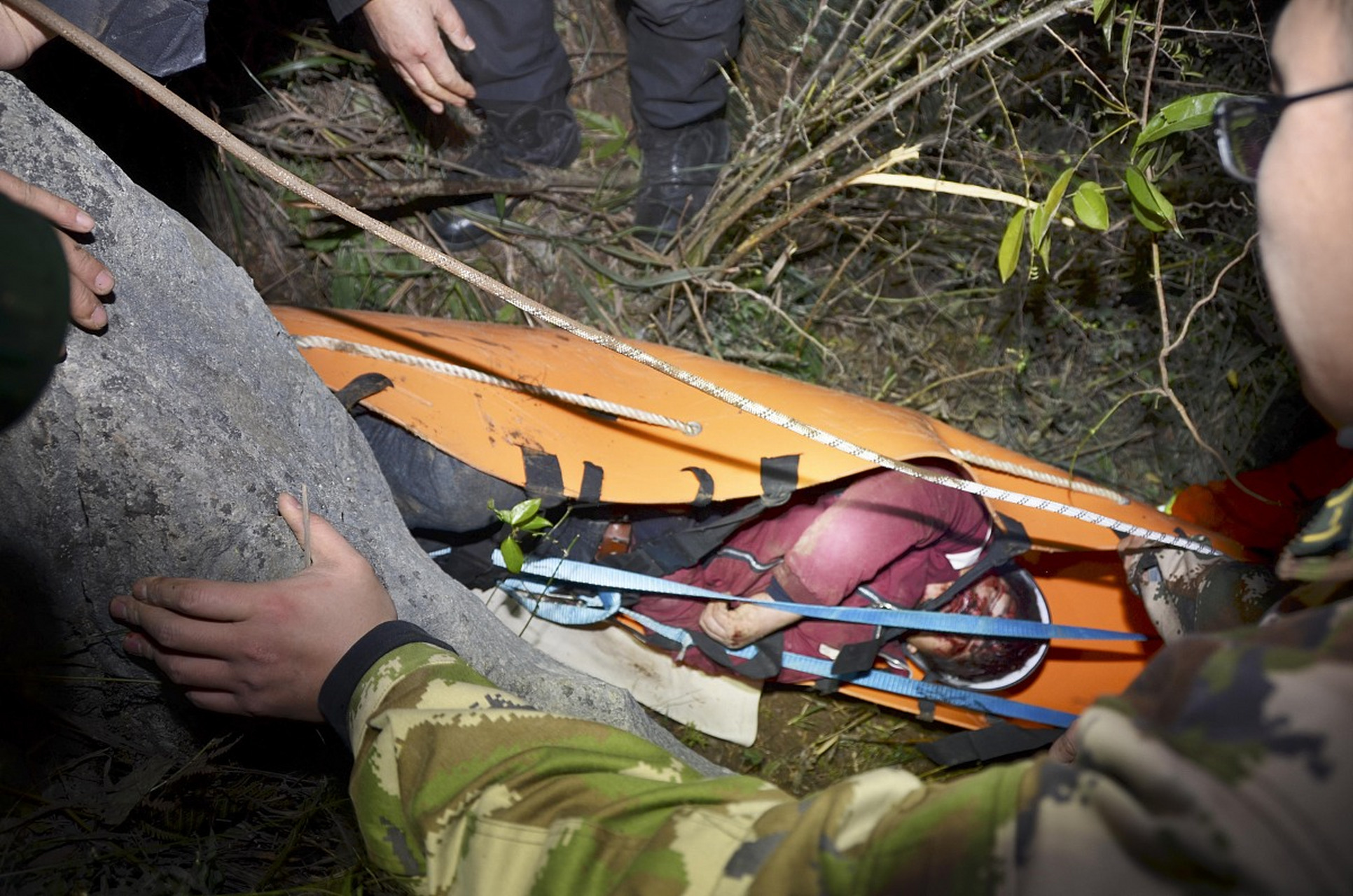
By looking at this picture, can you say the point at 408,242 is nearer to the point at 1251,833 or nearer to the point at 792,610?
the point at 792,610

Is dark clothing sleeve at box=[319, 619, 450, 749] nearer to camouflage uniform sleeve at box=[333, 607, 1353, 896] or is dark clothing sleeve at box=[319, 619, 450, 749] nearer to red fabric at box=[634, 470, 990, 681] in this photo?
camouflage uniform sleeve at box=[333, 607, 1353, 896]

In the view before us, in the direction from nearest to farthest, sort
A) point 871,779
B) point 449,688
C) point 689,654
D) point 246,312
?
point 871,779
point 449,688
point 246,312
point 689,654

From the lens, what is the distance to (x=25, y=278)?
2.21 feet

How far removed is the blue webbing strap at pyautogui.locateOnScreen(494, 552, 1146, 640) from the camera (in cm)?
189

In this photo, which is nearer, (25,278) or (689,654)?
(25,278)

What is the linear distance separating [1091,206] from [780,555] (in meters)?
1.01

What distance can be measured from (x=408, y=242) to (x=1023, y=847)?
1197 millimetres

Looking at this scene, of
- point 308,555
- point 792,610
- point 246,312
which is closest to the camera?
point 308,555

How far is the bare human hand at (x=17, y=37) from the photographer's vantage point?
4.14 ft

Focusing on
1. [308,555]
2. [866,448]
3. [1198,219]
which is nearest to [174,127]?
[308,555]

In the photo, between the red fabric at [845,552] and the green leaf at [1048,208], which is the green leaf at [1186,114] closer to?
the green leaf at [1048,208]

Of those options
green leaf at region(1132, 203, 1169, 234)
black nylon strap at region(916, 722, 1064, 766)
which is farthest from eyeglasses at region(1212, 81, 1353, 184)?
black nylon strap at region(916, 722, 1064, 766)

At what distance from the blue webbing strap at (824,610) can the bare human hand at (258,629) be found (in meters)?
0.63

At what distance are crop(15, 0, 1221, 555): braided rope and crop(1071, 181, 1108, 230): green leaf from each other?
483 mm
